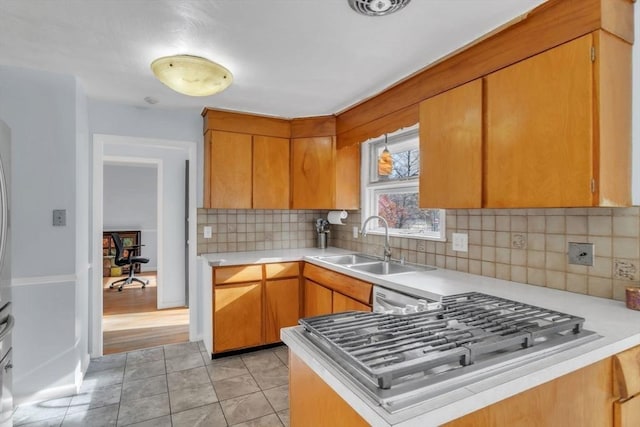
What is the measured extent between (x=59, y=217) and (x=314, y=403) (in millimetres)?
2271

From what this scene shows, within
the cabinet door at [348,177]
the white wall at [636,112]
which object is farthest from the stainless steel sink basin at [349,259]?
the white wall at [636,112]

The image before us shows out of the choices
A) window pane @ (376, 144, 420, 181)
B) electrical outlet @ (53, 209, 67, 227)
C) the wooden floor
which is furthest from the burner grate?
the wooden floor

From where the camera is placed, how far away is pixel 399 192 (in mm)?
2941

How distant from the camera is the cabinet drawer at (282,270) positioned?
117 inches

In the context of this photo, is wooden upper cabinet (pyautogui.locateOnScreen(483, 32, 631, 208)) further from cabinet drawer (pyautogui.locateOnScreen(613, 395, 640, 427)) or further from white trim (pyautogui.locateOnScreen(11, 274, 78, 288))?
white trim (pyautogui.locateOnScreen(11, 274, 78, 288))

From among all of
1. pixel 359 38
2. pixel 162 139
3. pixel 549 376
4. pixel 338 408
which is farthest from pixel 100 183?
pixel 549 376

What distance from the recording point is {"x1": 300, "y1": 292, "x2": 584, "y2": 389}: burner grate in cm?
82

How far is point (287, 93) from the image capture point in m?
2.69

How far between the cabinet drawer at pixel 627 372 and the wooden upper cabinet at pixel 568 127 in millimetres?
576

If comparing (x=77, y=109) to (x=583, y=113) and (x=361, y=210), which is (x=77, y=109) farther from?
(x=583, y=113)

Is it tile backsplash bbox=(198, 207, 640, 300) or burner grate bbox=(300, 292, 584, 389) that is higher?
tile backsplash bbox=(198, 207, 640, 300)

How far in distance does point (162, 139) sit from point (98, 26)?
150 cm

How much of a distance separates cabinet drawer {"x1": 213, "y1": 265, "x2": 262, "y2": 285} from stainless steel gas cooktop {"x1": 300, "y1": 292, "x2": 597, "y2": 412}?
184 cm

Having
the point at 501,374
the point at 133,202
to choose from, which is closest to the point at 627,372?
the point at 501,374
